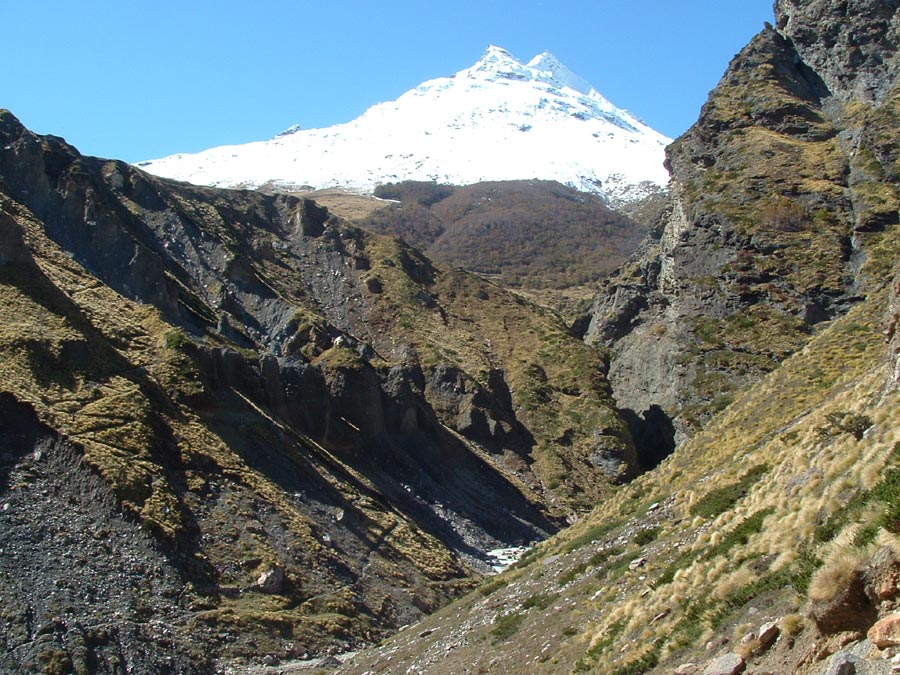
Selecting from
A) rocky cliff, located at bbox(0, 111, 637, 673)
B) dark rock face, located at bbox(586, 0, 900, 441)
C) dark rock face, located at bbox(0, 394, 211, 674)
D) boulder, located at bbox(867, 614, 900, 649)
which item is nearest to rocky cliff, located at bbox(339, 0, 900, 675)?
boulder, located at bbox(867, 614, 900, 649)

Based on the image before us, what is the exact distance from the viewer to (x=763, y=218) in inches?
2677

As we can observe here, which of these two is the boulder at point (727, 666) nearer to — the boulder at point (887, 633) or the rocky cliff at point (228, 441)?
the boulder at point (887, 633)

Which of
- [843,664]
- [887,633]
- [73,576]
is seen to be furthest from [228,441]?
[887,633]

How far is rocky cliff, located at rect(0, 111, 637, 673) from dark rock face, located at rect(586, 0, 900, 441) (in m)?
6.76

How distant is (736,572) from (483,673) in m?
6.96

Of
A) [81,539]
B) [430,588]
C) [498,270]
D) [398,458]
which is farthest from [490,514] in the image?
[498,270]

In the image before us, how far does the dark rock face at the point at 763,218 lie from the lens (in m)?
61.5

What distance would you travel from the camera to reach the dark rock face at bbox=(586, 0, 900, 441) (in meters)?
61.5

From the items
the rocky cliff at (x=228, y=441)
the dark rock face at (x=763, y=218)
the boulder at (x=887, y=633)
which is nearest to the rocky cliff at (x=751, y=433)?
the boulder at (x=887, y=633)

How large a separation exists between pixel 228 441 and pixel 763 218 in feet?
159

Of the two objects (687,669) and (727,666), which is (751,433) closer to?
(687,669)

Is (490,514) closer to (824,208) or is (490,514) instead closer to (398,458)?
(398,458)

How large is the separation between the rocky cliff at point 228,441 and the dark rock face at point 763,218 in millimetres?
6761

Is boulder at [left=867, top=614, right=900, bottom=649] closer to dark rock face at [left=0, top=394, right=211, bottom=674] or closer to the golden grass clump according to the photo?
the golden grass clump
